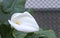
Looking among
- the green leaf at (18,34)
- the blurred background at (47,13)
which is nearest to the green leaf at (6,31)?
the green leaf at (18,34)

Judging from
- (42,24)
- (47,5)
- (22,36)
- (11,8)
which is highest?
(47,5)

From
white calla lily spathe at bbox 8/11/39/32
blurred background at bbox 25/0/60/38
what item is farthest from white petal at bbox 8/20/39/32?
blurred background at bbox 25/0/60/38

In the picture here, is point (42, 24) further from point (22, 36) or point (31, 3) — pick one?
point (22, 36)

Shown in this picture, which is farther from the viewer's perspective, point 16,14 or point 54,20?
point 54,20

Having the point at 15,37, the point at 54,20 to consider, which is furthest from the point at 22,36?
the point at 54,20

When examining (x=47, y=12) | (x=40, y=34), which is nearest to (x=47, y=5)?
(x=47, y=12)

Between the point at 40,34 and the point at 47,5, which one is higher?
the point at 47,5
